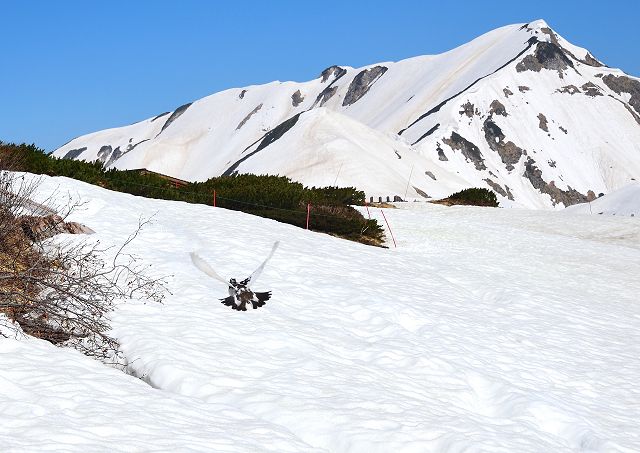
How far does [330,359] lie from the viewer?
10.2 metres

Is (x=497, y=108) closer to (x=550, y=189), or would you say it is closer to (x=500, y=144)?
(x=500, y=144)

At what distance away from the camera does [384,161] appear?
90062 millimetres

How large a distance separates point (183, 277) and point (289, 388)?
4700 mm

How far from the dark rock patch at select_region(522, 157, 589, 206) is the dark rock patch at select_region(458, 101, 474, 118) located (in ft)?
50.9

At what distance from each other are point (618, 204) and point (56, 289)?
124ft

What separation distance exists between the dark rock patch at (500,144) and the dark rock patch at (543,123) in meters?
12.1

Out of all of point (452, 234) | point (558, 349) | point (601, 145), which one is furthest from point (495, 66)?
point (558, 349)

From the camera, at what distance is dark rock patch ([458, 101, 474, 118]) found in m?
168

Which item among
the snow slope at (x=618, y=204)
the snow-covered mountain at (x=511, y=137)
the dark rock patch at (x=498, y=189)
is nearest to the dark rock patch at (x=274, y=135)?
the snow-covered mountain at (x=511, y=137)

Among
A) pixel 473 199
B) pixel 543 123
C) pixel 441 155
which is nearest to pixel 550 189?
pixel 543 123

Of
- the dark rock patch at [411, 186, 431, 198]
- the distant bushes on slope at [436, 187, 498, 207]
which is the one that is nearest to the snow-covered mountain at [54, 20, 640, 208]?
the dark rock patch at [411, 186, 431, 198]

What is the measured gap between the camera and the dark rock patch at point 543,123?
176 m

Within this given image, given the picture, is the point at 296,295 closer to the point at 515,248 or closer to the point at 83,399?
the point at 83,399

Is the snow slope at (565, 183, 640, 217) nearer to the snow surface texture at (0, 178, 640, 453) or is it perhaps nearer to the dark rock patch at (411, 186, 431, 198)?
the snow surface texture at (0, 178, 640, 453)
